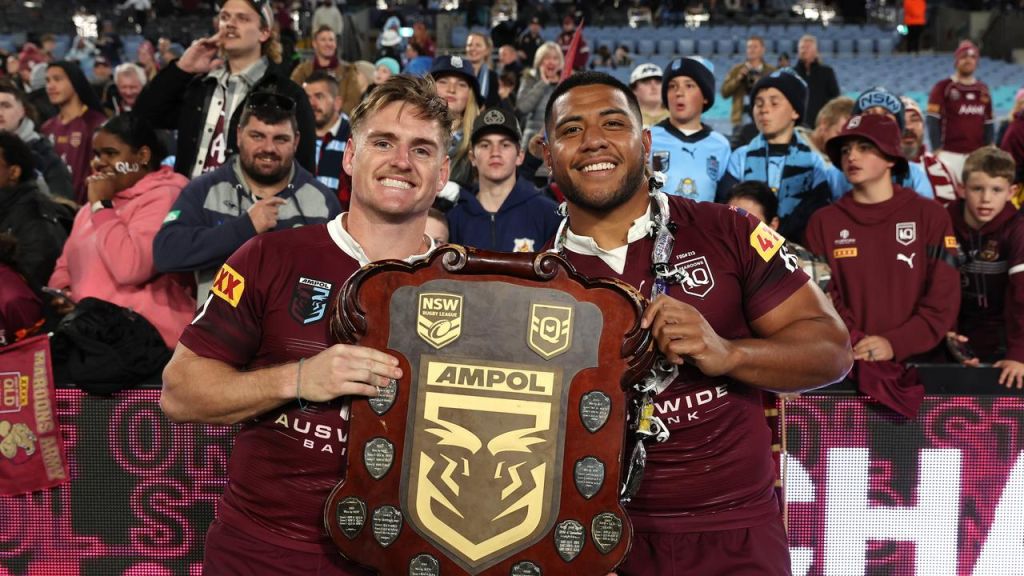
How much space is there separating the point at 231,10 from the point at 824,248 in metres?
2.93

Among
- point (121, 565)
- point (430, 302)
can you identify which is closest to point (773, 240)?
point (430, 302)

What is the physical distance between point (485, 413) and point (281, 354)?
0.59 meters

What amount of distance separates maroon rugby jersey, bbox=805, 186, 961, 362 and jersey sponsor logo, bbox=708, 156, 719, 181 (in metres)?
1.07

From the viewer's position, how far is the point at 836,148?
5.02 meters


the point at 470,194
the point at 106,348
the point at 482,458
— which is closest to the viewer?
the point at 482,458

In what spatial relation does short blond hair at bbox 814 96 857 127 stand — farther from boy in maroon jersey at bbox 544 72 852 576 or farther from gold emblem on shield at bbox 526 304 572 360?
gold emblem on shield at bbox 526 304 572 360

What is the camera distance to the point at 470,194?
5.24m

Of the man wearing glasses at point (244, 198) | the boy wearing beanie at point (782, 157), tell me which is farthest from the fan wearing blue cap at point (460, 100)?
the man wearing glasses at point (244, 198)

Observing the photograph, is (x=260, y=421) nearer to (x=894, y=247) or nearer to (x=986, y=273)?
(x=894, y=247)

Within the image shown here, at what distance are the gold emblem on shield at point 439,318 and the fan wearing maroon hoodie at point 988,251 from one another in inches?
129

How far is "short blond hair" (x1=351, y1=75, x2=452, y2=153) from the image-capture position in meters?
2.85

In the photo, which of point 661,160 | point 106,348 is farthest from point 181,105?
point 661,160

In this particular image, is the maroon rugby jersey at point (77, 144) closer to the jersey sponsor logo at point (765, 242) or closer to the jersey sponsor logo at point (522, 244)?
the jersey sponsor logo at point (522, 244)

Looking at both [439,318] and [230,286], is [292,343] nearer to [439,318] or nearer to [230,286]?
[230,286]
